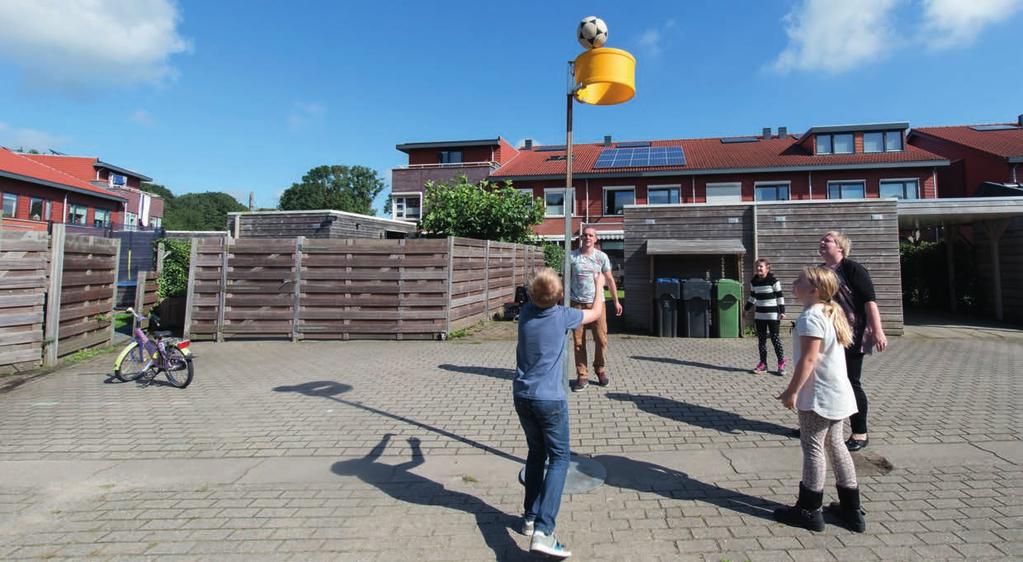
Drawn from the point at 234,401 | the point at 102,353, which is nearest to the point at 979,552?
the point at 234,401

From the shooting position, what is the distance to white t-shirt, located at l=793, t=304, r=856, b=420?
3.01 m

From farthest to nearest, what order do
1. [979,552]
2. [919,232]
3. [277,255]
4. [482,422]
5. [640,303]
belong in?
[919,232], [640,303], [277,255], [482,422], [979,552]

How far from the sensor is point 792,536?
2926 millimetres

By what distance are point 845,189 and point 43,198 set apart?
143ft

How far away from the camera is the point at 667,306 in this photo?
10.6 metres

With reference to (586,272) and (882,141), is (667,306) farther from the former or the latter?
(882,141)

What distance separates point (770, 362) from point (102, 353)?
11018 millimetres

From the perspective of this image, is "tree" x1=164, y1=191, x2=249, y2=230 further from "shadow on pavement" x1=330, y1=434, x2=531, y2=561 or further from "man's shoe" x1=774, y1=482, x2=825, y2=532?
"man's shoe" x1=774, y1=482, x2=825, y2=532

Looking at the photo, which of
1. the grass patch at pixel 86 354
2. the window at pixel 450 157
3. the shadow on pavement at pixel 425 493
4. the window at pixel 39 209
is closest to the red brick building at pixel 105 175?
the window at pixel 39 209

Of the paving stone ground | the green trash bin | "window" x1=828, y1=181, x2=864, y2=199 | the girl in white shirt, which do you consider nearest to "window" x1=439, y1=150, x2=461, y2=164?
"window" x1=828, y1=181, x2=864, y2=199

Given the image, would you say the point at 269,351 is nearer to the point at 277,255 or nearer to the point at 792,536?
the point at 277,255

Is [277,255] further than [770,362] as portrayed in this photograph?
Yes

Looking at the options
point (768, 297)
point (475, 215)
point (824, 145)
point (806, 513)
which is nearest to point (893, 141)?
point (824, 145)

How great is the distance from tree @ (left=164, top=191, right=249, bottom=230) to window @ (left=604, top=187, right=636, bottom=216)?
6336cm
